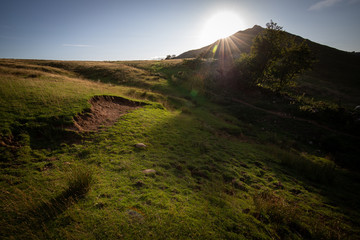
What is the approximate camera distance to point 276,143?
13047 mm

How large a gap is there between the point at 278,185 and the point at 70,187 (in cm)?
763

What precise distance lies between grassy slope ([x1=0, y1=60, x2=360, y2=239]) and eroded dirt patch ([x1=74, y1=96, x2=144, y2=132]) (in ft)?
1.88

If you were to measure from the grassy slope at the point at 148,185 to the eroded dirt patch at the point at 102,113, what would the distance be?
1.88ft

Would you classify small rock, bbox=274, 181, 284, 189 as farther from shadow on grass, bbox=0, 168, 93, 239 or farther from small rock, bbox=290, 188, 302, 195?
shadow on grass, bbox=0, 168, 93, 239

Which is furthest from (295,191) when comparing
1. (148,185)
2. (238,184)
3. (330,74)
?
(330,74)

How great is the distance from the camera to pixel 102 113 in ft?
31.8

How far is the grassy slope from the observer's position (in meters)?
3.00

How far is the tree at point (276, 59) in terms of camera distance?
25.8 metres

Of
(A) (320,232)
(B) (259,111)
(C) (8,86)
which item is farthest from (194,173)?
(B) (259,111)

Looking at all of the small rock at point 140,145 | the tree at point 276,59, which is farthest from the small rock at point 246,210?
the tree at point 276,59

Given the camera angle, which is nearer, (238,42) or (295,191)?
(295,191)

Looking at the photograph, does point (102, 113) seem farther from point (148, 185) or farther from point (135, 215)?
point (135, 215)

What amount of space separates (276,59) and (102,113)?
3345cm

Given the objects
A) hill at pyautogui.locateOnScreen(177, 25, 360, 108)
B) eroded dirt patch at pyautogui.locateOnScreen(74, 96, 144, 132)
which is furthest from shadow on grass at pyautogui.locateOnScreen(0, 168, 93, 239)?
hill at pyautogui.locateOnScreen(177, 25, 360, 108)
